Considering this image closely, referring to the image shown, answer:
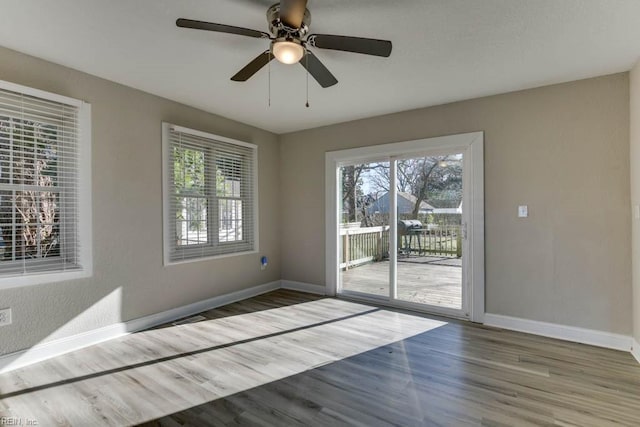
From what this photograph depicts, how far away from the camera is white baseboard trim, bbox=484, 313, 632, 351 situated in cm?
276

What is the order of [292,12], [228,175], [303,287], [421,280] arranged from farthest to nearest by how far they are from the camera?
1. [303,287]
2. [228,175]
3. [421,280]
4. [292,12]

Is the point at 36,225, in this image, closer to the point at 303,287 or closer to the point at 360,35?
the point at 360,35

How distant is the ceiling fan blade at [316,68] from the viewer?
2.10 metres

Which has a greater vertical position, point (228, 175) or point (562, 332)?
point (228, 175)

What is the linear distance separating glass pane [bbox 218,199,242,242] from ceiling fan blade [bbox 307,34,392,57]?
9.10ft

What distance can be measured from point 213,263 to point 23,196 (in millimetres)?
1983

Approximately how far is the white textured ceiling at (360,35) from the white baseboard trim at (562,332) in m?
2.39

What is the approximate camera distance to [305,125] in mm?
4570

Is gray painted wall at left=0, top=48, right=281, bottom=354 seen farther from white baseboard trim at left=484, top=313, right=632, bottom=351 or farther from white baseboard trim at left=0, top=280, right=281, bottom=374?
white baseboard trim at left=484, top=313, right=632, bottom=351

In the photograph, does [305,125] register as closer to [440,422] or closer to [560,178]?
[560,178]

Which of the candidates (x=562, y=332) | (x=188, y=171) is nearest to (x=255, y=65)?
(x=188, y=171)

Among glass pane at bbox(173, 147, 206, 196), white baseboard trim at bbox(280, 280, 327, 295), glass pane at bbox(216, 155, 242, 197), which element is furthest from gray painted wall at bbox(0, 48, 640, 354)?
white baseboard trim at bbox(280, 280, 327, 295)

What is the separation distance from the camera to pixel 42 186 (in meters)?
2.62

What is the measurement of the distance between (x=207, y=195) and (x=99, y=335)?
1.85 meters
